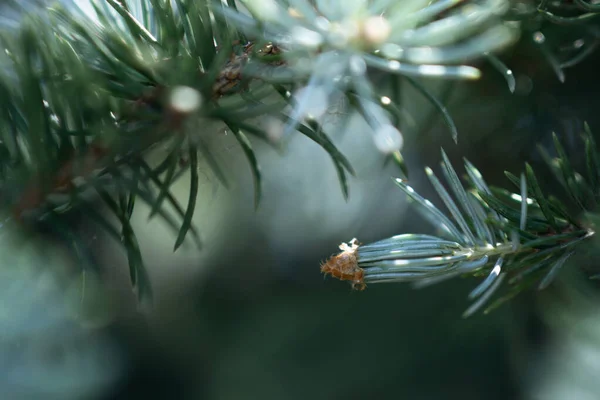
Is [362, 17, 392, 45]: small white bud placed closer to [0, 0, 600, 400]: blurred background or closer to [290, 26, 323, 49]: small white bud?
[290, 26, 323, 49]: small white bud

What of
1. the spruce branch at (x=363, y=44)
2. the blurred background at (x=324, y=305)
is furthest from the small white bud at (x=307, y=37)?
the blurred background at (x=324, y=305)

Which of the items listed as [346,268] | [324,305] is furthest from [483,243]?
[324,305]

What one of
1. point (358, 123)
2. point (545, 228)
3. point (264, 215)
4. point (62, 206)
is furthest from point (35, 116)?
point (264, 215)

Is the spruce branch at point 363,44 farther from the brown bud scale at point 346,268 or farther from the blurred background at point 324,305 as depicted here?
the blurred background at point 324,305

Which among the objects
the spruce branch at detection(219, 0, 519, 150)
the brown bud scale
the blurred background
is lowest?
the blurred background

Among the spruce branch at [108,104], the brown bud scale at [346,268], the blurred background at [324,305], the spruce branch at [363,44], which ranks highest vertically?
the spruce branch at [363,44]

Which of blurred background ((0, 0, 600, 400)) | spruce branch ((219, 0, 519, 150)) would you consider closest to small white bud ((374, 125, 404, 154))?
spruce branch ((219, 0, 519, 150))

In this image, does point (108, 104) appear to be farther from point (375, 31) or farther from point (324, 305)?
point (324, 305)
